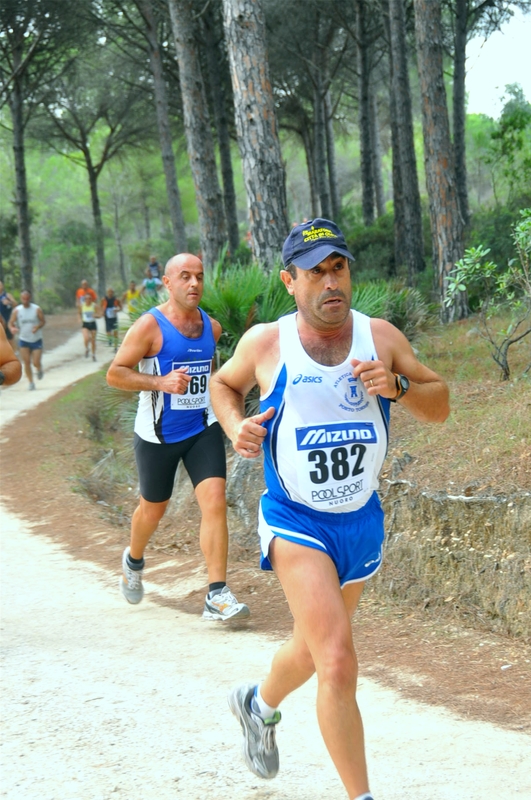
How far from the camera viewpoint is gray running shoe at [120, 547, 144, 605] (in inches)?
254

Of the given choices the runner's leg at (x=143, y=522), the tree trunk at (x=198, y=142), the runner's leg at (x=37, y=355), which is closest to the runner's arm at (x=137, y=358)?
the runner's leg at (x=143, y=522)

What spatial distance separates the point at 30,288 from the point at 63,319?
14963 mm

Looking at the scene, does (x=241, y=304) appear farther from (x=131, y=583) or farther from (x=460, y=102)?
(x=460, y=102)

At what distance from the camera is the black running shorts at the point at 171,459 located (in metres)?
6.06

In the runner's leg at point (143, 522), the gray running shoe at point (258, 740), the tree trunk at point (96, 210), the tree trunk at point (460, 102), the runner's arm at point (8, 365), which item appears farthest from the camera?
the tree trunk at point (96, 210)

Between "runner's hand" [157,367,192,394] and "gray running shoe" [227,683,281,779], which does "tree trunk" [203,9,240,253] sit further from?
"gray running shoe" [227,683,281,779]

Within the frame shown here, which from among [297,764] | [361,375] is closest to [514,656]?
[297,764]

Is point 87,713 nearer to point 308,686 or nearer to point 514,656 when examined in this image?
point 308,686

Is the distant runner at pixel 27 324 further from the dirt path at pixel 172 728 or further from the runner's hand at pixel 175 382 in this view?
the runner's hand at pixel 175 382

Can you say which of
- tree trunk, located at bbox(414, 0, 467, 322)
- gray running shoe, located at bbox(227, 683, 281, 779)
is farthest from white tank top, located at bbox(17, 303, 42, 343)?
gray running shoe, located at bbox(227, 683, 281, 779)

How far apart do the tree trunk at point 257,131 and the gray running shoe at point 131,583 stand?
17.4 ft

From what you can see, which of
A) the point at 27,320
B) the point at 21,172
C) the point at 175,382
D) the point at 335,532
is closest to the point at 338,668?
the point at 335,532

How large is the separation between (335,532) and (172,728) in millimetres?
1593

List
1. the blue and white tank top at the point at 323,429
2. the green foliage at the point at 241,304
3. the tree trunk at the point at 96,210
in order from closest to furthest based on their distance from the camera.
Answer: the blue and white tank top at the point at 323,429
the green foliage at the point at 241,304
the tree trunk at the point at 96,210
